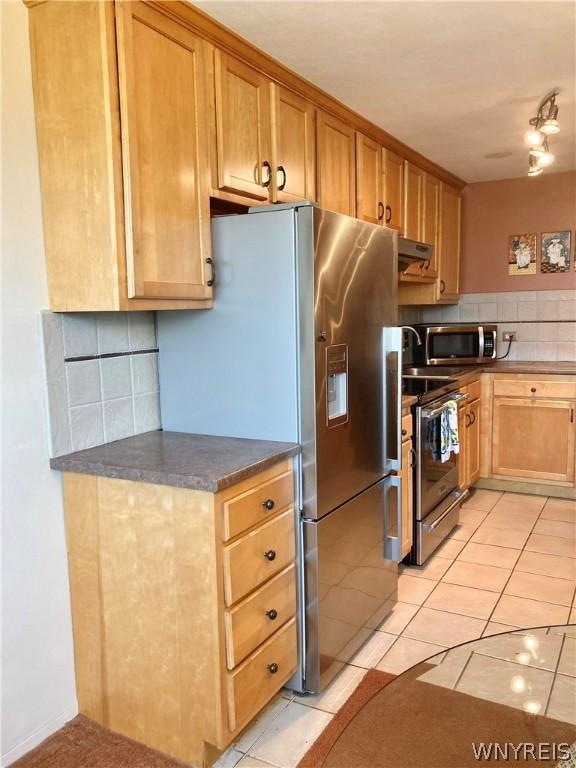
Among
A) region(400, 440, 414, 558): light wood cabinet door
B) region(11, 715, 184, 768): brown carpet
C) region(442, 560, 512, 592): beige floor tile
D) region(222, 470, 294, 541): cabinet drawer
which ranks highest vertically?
region(222, 470, 294, 541): cabinet drawer

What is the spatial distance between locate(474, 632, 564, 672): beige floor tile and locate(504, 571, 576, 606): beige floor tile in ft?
4.28

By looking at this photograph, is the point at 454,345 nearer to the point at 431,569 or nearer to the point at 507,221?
the point at 507,221

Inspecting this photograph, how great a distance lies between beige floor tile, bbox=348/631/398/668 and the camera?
2.41m

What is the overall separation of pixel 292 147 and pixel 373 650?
82.7 inches

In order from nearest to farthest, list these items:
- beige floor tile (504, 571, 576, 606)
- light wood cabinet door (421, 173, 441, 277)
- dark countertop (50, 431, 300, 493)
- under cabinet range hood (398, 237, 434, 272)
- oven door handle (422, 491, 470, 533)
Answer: dark countertop (50, 431, 300, 493)
beige floor tile (504, 571, 576, 606)
oven door handle (422, 491, 470, 533)
under cabinet range hood (398, 237, 434, 272)
light wood cabinet door (421, 173, 441, 277)

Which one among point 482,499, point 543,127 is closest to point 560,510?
point 482,499

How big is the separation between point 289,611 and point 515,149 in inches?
124

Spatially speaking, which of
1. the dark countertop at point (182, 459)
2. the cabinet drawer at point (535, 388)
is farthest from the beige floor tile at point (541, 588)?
the dark countertop at point (182, 459)

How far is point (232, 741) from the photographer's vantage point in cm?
185

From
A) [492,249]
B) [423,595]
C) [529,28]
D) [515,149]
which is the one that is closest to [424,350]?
[492,249]

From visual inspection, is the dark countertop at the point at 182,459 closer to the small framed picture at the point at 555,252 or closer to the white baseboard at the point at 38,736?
the white baseboard at the point at 38,736

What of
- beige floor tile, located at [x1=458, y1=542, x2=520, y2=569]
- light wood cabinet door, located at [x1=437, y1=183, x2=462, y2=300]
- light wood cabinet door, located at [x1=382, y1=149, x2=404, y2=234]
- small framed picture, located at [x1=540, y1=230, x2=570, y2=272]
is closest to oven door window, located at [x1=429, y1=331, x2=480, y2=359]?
light wood cabinet door, located at [x1=437, y1=183, x2=462, y2=300]

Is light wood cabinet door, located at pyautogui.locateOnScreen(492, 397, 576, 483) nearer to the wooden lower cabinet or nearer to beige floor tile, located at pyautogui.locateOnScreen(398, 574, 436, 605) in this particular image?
beige floor tile, located at pyautogui.locateOnScreen(398, 574, 436, 605)

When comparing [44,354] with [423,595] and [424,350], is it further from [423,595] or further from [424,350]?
[424,350]
